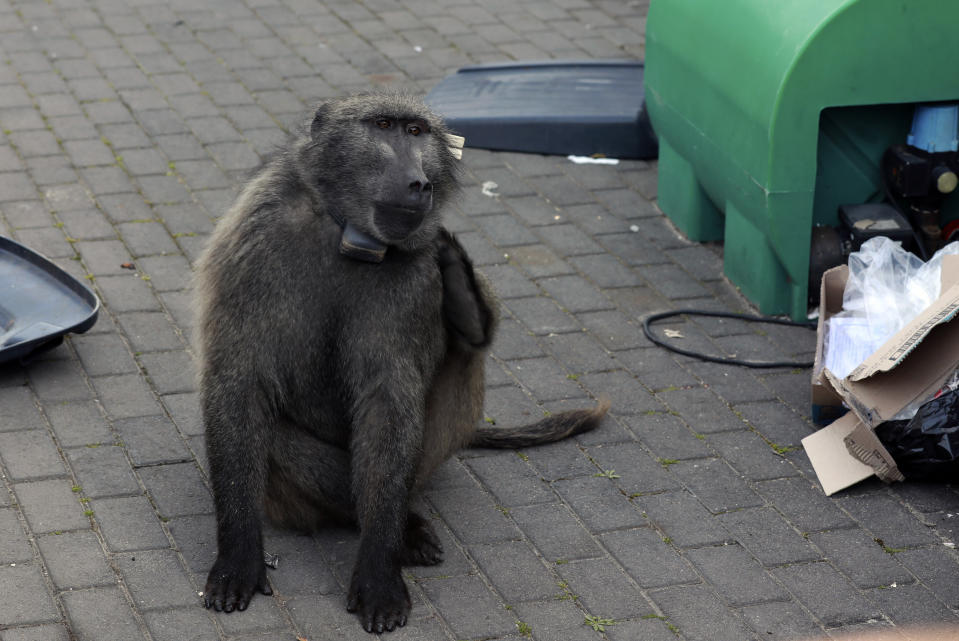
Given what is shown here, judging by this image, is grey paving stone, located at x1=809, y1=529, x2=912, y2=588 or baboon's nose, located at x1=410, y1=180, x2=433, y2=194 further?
grey paving stone, located at x1=809, y1=529, x2=912, y2=588

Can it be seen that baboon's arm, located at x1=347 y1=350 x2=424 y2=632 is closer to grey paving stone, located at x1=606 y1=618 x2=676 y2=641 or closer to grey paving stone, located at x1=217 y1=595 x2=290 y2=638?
grey paving stone, located at x1=217 y1=595 x2=290 y2=638

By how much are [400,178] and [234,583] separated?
47.7 inches

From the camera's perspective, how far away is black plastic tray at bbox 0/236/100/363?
15.5 feet

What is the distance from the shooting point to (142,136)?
6805mm

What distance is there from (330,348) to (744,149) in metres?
2.14

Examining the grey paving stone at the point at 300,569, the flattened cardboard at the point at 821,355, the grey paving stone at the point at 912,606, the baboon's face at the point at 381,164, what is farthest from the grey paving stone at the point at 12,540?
the flattened cardboard at the point at 821,355

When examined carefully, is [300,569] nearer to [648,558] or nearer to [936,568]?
[648,558]

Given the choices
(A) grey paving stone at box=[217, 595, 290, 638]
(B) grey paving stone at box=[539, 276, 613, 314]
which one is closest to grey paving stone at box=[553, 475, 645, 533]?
(A) grey paving stone at box=[217, 595, 290, 638]

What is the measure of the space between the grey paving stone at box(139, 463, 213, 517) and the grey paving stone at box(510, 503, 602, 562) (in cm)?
98

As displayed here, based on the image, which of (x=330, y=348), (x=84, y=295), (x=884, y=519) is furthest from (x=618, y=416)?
(x=84, y=295)

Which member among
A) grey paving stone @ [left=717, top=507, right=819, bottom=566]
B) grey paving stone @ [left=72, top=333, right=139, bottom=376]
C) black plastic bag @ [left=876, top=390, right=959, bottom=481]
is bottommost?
grey paving stone @ [left=72, top=333, right=139, bottom=376]

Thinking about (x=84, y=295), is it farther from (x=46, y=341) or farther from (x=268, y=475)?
(x=268, y=475)

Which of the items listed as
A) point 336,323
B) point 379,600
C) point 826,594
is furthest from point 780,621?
point 336,323

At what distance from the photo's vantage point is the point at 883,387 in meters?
4.35
